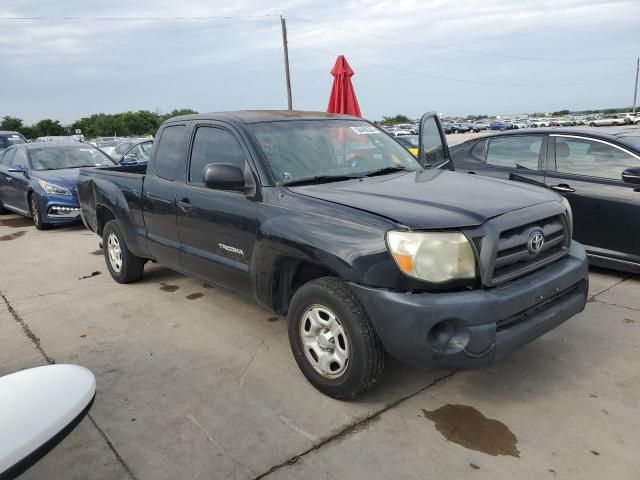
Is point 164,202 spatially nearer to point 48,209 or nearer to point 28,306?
point 28,306

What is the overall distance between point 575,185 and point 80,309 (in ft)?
16.3

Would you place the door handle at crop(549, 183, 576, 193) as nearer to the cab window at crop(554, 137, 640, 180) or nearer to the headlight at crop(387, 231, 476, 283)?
the cab window at crop(554, 137, 640, 180)

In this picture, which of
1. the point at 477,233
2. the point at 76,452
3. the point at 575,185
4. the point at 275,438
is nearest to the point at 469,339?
the point at 477,233

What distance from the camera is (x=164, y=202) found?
452cm

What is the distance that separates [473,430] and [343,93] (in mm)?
7763

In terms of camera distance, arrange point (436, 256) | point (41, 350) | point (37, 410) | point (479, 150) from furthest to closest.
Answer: point (479, 150), point (41, 350), point (436, 256), point (37, 410)

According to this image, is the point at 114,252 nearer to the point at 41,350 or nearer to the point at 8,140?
the point at 41,350

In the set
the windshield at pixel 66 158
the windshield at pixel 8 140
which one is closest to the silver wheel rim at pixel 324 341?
the windshield at pixel 66 158

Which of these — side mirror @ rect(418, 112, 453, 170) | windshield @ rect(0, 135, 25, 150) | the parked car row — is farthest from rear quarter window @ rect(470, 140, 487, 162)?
windshield @ rect(0, 135, 25, 150)

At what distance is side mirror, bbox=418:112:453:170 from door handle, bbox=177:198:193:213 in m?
2.34

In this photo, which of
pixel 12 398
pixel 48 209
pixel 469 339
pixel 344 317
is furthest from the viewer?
pixel 48 209

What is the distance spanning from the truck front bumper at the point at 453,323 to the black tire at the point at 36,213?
7.89 metres

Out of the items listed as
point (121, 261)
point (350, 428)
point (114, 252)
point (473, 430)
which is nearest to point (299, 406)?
point (350, 428)

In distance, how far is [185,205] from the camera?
4250 mm
